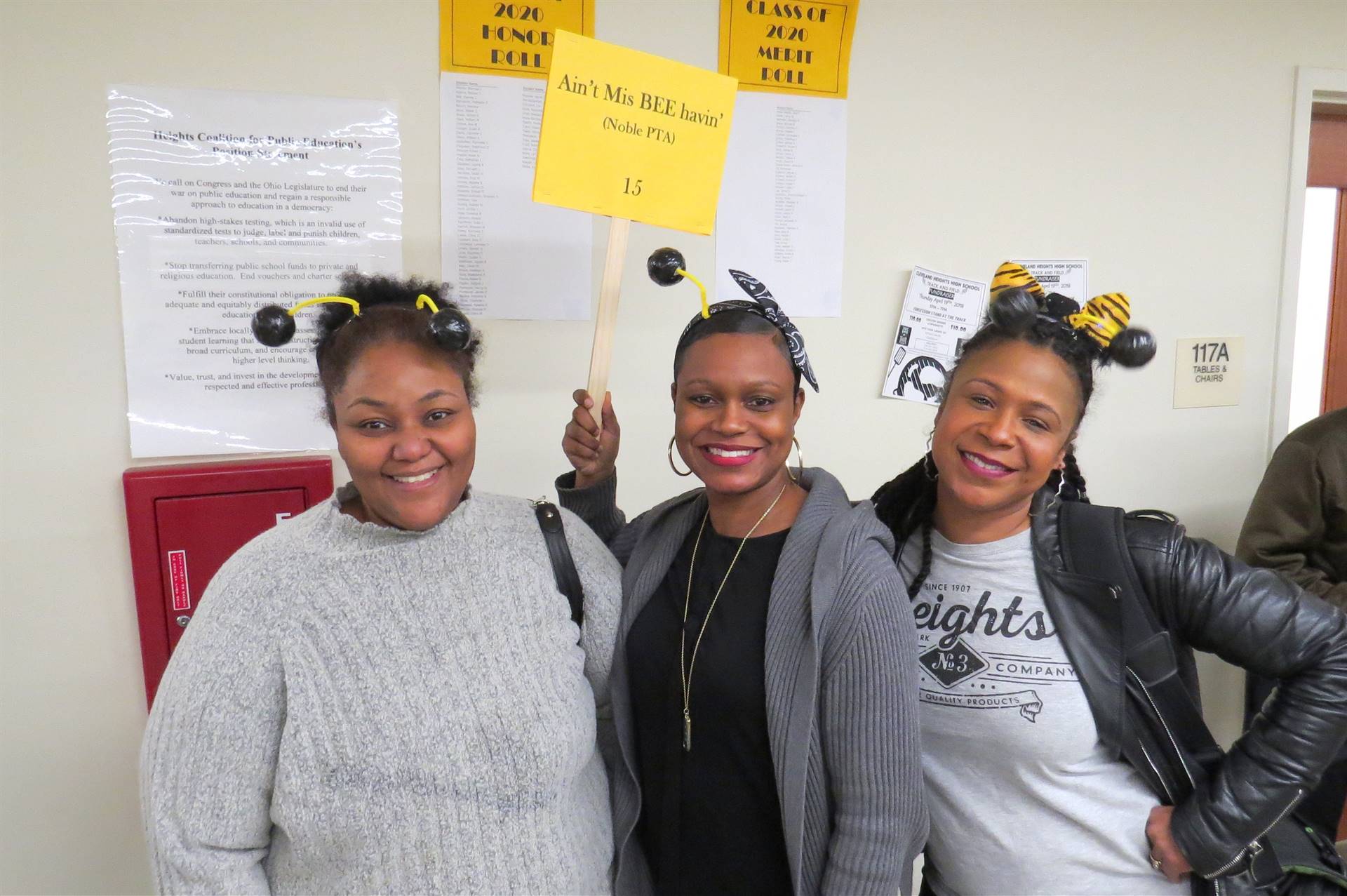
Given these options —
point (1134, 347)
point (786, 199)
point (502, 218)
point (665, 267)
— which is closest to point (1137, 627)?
point (1134, 347)

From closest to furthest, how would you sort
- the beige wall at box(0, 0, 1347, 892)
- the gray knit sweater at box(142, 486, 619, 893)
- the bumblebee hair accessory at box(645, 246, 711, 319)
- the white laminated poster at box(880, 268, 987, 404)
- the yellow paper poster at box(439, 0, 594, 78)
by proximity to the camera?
the gray knit sweater at box(142, 486, 619, 893)
the bumblebee hair accessory at box(645, 246, 711, 319)
the beige wall at box(0, 0, 1347, 892)
the yellow paper poster at box(439, 0, 594, 78)
the white laminated poster at box(880, 268, 987, 404)

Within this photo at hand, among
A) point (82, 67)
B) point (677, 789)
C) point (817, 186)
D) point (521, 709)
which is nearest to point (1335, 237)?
point (817, 186)

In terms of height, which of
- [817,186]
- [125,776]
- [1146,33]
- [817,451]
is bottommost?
[125,776]

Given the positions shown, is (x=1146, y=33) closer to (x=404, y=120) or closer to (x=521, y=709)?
(x=404, y=120)

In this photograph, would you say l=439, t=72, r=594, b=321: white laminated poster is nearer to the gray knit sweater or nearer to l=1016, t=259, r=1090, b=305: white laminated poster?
the gray knit sweater

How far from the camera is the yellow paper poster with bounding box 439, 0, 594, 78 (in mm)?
1375

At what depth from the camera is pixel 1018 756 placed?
0.99 metres

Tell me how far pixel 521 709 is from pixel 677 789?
0.86 feet

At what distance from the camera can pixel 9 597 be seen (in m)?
1.30

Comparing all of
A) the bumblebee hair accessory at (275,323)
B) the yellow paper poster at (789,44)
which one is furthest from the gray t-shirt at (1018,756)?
the yellow paper poster at (789,44)

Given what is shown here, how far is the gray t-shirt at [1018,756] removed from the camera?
3.21 ft

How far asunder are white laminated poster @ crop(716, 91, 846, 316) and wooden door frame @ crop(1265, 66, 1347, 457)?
46.0 inches

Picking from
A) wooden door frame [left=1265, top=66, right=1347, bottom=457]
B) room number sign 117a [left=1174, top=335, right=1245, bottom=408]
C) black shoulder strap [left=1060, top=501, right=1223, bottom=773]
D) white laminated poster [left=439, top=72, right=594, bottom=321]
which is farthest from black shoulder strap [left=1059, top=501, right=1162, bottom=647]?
wooden door frame [left=1265, top=66, right=1347, bottom=457]

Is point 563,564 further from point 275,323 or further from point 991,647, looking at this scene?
point 991,647
